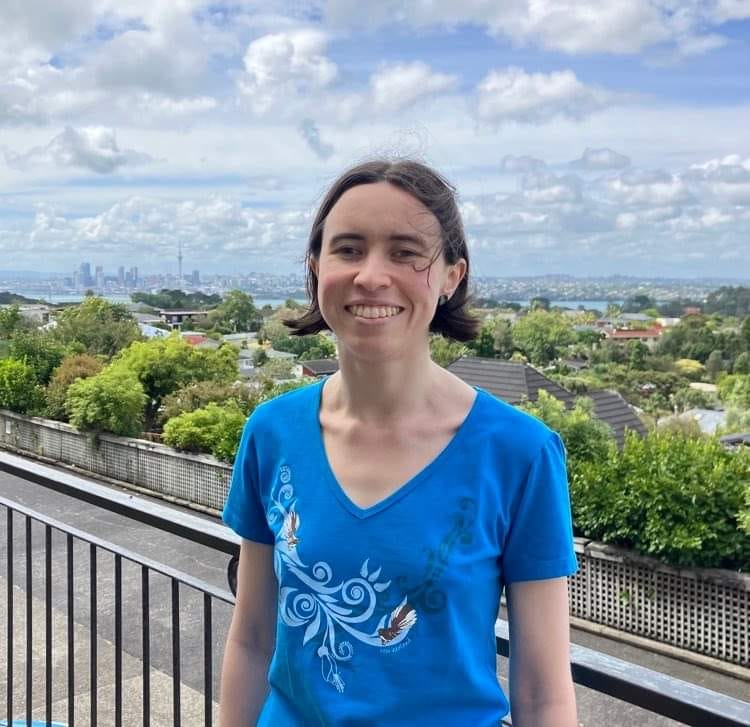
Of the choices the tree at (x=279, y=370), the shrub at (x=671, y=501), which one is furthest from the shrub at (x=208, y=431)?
the shrub at (x=671, y=501)

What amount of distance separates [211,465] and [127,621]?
5.76m

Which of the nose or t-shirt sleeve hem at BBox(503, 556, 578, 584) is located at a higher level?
the nose

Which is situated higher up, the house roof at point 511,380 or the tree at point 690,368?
the house roof at point 511,380

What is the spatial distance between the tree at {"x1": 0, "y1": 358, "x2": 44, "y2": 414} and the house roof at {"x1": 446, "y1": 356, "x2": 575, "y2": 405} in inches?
380

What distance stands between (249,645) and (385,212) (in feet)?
2.00

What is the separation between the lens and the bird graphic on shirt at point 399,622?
0.86 meters

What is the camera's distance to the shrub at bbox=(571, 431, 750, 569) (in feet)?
28.5

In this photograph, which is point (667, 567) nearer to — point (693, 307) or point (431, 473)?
point (431, 473)

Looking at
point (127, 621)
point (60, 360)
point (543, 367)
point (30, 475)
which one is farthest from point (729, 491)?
point (543, 367)

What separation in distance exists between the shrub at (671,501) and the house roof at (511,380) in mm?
7333

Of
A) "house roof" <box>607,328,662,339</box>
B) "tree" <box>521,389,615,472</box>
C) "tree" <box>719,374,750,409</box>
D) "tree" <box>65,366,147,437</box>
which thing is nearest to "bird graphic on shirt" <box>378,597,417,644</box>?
"tree" <box>521,389,615,472</box>

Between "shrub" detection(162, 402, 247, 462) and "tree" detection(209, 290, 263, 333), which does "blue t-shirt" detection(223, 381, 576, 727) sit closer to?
"shrub" detection(162, 402, 247, 462)

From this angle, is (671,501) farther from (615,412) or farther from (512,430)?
(615,412)

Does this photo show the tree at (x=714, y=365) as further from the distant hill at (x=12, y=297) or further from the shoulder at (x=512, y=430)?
the shoulder at (x=512, y=430)
